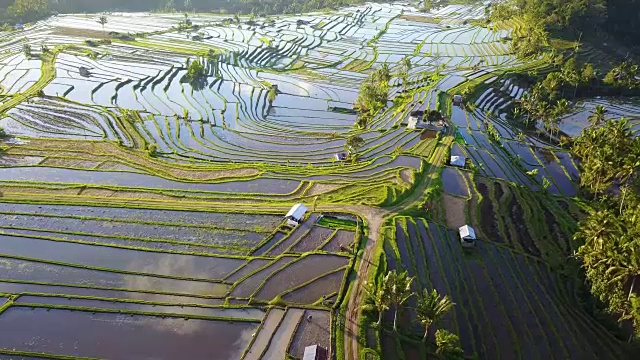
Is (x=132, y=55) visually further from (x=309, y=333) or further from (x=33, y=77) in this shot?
(x=309, y=333)

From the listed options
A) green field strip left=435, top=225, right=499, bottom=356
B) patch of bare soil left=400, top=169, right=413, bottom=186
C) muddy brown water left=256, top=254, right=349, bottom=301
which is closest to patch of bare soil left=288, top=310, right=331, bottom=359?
muddy brown water left=256, top=254, right=349, bottom=301

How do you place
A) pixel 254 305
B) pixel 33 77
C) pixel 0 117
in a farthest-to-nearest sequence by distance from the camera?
pixel 33 77 < pixel 0 117 < pixel 254 305

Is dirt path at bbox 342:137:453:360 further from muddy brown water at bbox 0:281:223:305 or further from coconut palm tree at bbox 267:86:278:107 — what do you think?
coconut palm tree at bbox 267:86:278:107

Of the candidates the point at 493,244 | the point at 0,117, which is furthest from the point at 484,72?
the point at 0,117

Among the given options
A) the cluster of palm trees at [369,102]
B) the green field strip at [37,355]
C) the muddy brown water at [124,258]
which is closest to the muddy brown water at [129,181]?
the muddy brown water at [124,258]

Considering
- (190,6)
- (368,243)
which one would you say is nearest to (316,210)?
(368,243)

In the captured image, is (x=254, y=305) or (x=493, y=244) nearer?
(x=254, y=305)

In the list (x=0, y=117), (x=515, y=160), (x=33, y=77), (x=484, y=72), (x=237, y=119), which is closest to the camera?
(x=515, y=160)
